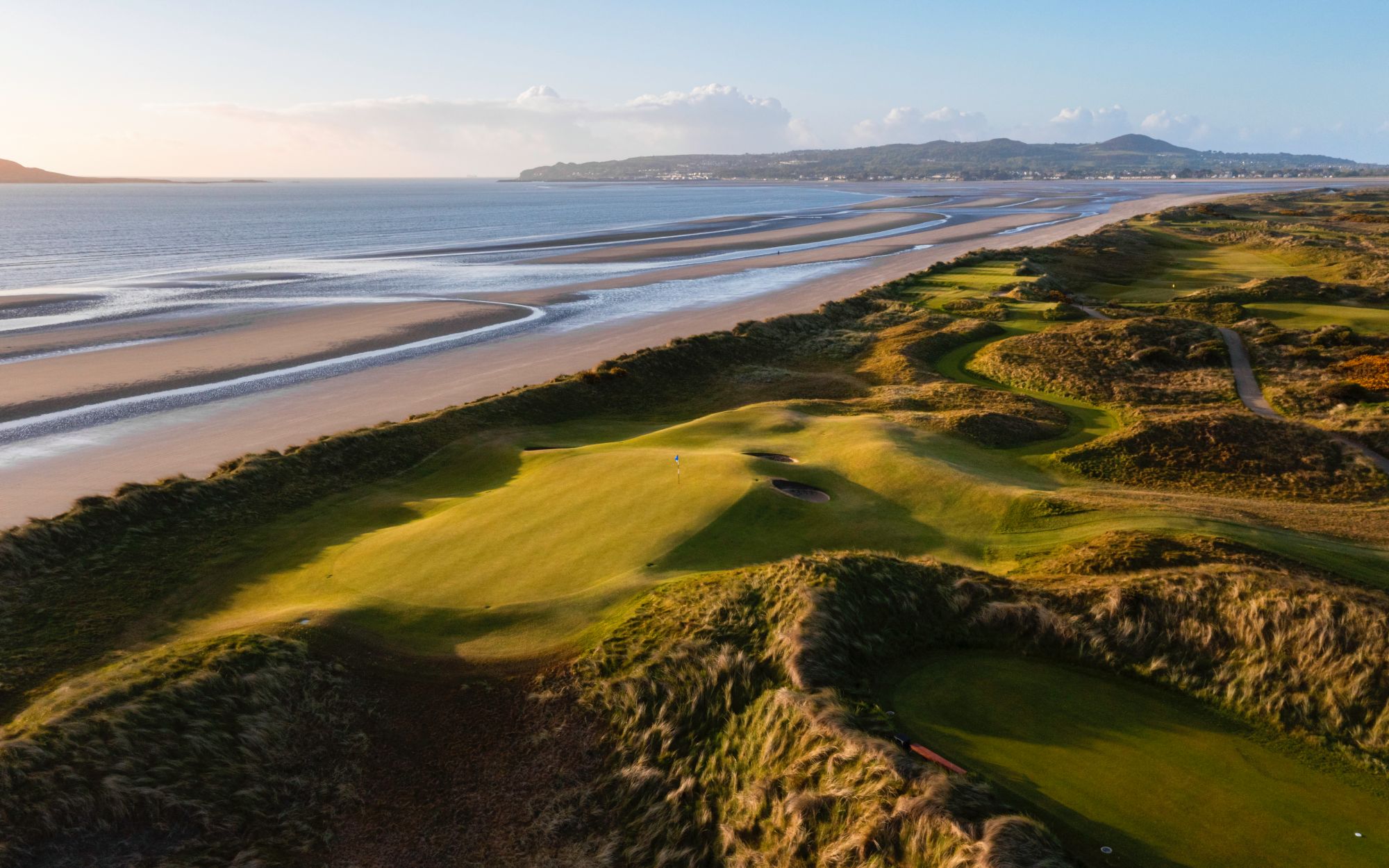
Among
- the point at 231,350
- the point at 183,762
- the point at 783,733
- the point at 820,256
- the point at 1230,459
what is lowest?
the point at 1230,459

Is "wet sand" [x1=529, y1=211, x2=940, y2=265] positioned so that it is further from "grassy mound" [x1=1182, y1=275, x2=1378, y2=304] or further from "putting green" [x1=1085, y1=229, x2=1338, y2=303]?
"grassy mound" [x1=1182, y1=275, x2=1378, y2=304]

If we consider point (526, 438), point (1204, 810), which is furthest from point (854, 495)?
point (526, 438)

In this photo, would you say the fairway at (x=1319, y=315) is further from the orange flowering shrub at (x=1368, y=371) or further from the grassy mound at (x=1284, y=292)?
the orange flowering shrub at (x=1368, y=371)

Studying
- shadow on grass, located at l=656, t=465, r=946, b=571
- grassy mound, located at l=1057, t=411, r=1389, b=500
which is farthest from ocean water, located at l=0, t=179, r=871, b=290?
grassy mound, located at l=1057, t=411, r=1389, b=500

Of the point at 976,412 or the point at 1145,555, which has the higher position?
the point at 1145,555

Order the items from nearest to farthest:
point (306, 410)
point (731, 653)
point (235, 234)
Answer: point (731, 653)
point (306, 410)
point (235, 234)

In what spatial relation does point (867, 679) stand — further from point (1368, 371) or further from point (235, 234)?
point (235, 234)

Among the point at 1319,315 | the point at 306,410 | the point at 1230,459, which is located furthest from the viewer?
the point at 1319,315

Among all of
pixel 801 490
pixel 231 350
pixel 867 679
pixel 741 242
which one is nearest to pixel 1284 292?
pixel 801 490
